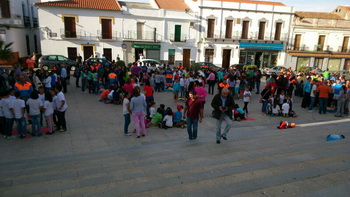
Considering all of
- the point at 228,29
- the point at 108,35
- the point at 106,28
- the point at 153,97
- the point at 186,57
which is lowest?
the point at 153,97

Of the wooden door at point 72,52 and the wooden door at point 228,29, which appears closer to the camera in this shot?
the wooden door at point 72,52

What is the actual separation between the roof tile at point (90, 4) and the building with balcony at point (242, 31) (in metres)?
9.54

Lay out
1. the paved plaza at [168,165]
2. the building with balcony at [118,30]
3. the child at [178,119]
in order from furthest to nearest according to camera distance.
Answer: the building with balcony at [118,30] < the child at [178,119] < the paved plaza at [168,165]

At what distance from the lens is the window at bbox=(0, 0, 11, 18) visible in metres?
24.2

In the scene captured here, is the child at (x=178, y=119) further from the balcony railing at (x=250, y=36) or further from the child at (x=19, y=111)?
the balcony railing at (x=250, y=36)

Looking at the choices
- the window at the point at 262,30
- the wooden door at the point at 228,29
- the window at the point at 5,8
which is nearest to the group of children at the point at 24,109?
the window at the point at 5,8

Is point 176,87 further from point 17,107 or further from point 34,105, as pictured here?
point 17,107

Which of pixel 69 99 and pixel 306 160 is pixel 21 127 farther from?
pixel 306 160

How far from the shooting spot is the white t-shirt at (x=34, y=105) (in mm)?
6883

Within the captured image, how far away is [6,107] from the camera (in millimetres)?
6746

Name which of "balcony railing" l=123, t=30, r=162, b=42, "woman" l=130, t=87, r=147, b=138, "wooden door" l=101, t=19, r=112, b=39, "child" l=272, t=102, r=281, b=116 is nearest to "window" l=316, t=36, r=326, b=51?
"balcony railing" l=123, t=30, r=162, b=42

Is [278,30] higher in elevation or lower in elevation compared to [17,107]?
higher

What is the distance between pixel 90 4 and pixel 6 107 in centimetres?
2205

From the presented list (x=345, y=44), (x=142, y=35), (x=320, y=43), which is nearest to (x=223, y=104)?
(x=142, y=35)
